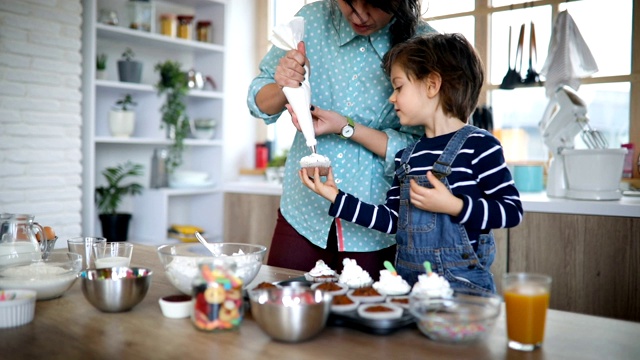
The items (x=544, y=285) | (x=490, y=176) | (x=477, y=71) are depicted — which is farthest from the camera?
(x=477, y=71)

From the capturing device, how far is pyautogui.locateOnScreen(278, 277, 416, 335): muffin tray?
1003 mm

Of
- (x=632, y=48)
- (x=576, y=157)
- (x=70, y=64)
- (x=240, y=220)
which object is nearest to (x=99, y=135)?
(x=70, y=64)

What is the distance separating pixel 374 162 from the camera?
1755mm

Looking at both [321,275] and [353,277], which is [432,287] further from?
[321,275]

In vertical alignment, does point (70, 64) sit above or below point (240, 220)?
above

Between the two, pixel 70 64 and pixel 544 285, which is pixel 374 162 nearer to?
pixel 544 285

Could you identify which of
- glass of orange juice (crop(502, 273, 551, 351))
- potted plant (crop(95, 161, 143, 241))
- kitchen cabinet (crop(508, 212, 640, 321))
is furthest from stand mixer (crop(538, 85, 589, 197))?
potted plant (crop(95, 161, 143, 241))

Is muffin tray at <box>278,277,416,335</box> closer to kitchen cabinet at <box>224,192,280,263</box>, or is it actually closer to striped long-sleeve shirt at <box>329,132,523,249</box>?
striped long-sleeve shirt at <box>329,132,523,249</box>

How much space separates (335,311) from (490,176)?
0.60 metres

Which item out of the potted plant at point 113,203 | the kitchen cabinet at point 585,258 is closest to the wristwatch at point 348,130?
the kitchen cabinet at point 585,258

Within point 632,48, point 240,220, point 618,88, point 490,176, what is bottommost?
point 240,220

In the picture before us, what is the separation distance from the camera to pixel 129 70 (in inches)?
146

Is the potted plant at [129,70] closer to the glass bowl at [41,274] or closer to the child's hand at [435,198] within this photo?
the glass bowl at [41,274]

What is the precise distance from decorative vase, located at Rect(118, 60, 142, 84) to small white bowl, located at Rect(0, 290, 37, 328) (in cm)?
279
